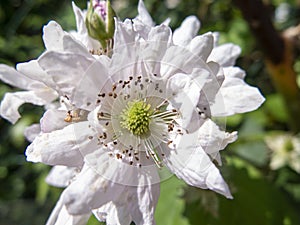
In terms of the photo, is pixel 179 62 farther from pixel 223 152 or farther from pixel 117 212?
pixel 223 152

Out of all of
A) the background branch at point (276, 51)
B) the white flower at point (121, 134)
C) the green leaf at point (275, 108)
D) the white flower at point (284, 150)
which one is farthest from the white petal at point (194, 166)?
the green leaf at point (275, 108)

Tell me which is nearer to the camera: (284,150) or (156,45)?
(156,45)

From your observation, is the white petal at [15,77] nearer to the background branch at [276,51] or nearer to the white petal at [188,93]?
the white petal at [188,93]

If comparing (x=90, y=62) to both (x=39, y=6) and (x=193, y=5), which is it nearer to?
(x=193, y=5)

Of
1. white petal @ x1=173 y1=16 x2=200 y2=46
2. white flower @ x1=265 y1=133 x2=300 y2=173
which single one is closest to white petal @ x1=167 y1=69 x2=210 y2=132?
white petal @ x1=173 y1=16 x2=200 y2=46

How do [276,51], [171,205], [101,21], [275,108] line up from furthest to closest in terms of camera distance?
[275,108] → [276,51] → [171,205] → [101,21]

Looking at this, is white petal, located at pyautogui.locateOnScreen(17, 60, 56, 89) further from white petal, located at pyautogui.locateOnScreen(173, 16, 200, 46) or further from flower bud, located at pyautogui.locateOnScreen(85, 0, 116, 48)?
white petal, located at pyautogui.locateOnScreen(173, 16, 200, 46)

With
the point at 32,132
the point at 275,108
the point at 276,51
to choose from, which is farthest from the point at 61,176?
the point at 275,108
